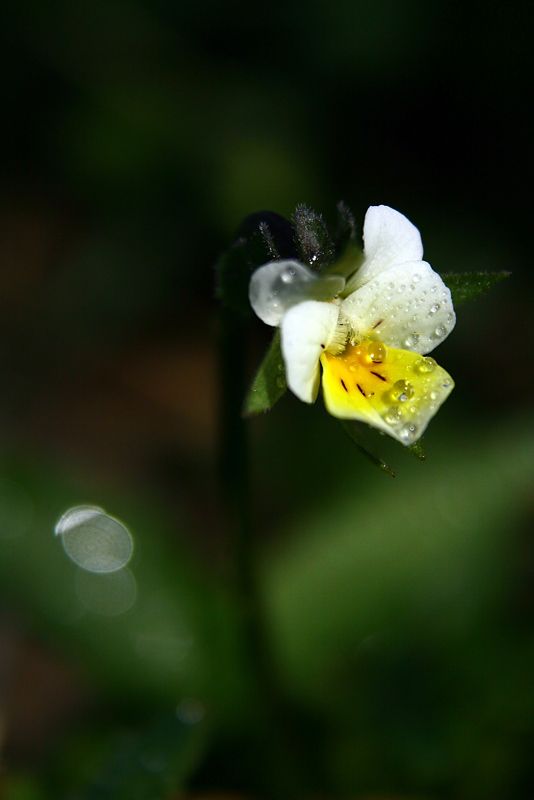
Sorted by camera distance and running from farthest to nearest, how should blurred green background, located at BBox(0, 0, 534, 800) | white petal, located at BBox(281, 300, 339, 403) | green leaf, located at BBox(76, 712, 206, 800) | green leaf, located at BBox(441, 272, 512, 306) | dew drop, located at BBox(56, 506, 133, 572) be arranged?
1. dew drop, located at BBox(56, 506, 133, 572)
2. blurred green background, located at BBox(0, 0, 534, 800)
3. green leaf, located at BBox(76, 712, 206, 800)
4. green leaf, located at BBox(441, 272, 512, 306)
5. white petal, located at BBox(281, 300, 339, 403)

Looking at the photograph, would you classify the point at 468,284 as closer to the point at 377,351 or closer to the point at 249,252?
the point at 377,351

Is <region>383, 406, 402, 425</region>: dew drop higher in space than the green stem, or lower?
higher

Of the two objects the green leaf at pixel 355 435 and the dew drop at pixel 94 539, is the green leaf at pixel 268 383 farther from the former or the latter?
Answer: the dew drop at pixel 94 539

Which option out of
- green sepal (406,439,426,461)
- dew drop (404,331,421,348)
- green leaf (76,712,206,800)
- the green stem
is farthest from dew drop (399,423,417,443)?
green leaf (76,712,206,800)

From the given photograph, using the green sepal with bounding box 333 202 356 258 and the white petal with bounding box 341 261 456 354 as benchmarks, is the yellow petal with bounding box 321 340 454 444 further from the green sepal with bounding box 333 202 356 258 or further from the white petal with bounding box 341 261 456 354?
the green sepal with bounding box 333 202 356 258

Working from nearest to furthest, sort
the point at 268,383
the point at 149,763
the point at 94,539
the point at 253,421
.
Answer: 1. the point at 268,383
2. the point at 149,763
3. the point at 94,539
4. the point at 253,421

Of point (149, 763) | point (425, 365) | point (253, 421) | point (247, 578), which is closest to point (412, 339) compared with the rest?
point (425, 365)
